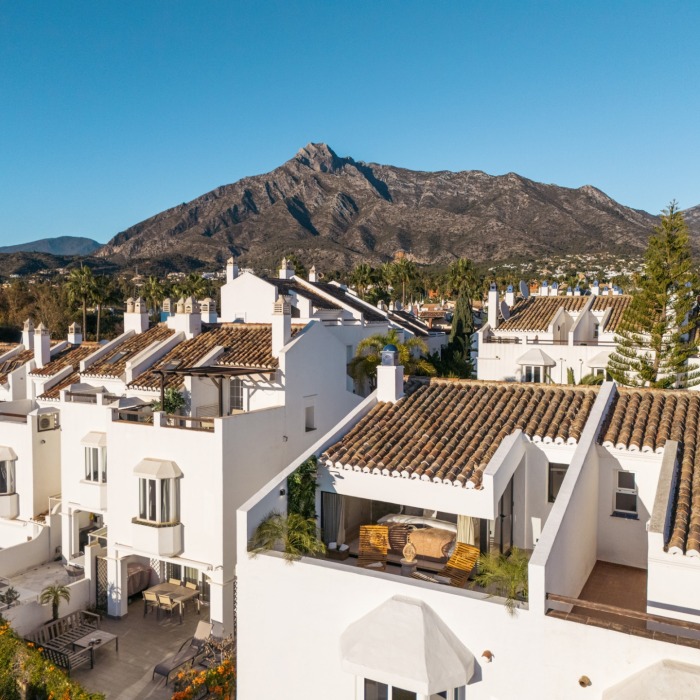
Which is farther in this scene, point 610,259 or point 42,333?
point 610,259

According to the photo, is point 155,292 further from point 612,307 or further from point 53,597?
point 53,597

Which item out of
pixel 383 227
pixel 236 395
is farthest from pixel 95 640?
pixel 383 227

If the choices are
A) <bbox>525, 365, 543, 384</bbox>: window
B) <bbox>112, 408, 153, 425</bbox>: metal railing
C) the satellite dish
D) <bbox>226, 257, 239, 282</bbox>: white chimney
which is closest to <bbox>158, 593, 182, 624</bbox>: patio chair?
<bbox>112, 408, 153, 425</bbox>: metal railing

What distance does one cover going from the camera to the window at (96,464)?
18797 millimetres

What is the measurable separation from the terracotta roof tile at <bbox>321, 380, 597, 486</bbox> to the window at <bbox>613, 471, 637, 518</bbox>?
133 cm

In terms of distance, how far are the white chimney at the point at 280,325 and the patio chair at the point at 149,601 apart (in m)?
8.06

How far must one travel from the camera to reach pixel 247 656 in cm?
1135

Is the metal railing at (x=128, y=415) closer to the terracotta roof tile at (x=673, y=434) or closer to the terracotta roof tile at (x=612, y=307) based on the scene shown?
the terracotta roof tile at (x=673, y=434)

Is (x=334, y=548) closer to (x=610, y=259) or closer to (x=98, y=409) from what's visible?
(x=98, y=409)

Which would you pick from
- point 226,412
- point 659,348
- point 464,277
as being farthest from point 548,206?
point 226,412

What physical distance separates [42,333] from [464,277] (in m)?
52.1

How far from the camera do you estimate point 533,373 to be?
31.5m

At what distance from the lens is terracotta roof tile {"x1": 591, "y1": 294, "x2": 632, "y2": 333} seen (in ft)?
107

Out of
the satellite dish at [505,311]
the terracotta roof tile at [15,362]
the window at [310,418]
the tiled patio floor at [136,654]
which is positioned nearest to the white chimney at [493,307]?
the satellite dish at [505,311]
